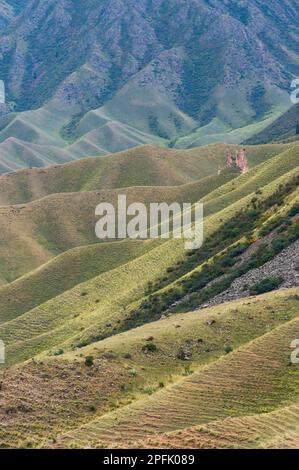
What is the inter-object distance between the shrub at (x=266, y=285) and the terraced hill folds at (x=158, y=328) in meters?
0.15

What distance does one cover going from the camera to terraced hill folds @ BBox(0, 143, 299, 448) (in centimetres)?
3491

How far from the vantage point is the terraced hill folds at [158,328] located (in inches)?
1374

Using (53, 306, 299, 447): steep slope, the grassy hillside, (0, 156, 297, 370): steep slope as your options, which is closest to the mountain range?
(53, 306, 299, 447): steep slope

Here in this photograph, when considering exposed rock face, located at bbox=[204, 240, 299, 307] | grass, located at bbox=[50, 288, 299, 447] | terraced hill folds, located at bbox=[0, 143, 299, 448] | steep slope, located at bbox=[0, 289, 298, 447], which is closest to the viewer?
grass, located at bbox=[50, 288, 299, 447]

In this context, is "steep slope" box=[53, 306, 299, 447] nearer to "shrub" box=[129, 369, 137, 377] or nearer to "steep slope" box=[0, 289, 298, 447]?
"steep slope" box=[0, 289, 298, 447]

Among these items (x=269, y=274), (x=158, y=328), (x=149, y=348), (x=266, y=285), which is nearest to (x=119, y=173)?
(x=269, y=274)

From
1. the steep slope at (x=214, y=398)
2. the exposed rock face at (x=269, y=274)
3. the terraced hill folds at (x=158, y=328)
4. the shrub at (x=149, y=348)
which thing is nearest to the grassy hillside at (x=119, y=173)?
the terraced hill folds at (x=158, y=328)

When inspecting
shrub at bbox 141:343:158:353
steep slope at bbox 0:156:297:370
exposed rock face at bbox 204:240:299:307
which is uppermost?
shrub at bbox 141:343:158:353

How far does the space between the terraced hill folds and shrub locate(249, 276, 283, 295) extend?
154 mm

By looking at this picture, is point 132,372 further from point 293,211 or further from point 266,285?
point 293,211

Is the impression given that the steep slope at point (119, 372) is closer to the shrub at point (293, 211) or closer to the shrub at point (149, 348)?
the shrub at point (149, 348)

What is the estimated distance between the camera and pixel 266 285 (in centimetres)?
5800

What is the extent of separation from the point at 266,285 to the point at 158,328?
9969 mm
